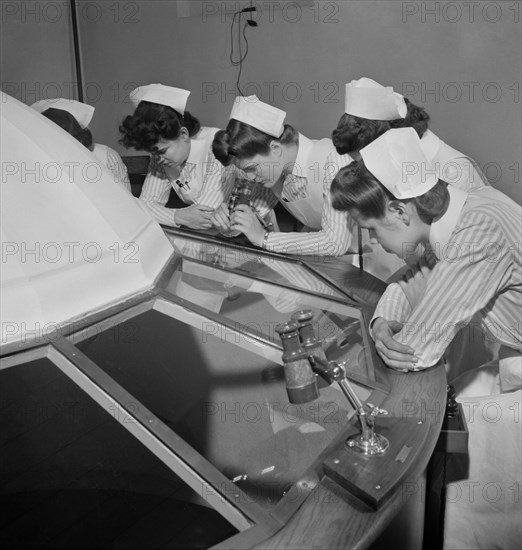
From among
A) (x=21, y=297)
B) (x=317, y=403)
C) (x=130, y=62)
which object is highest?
(x=21, y=297)

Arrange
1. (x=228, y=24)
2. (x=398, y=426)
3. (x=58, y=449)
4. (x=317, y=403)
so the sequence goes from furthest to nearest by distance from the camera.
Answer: (x=228, y=24) → (x=58, y=449) → (x=317, y=403) → (x=398, y=426)

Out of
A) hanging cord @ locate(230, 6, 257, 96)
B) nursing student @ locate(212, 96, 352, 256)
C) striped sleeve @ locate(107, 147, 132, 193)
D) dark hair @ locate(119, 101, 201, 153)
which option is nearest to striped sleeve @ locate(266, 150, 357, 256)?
nursing student @ locate(212, 96, 352, 256)

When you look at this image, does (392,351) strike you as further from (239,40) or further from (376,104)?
(239,40)

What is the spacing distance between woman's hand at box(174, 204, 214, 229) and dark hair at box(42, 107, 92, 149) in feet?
2.32

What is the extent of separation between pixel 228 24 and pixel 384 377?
516cm

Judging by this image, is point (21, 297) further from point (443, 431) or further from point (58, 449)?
point (443, 431)

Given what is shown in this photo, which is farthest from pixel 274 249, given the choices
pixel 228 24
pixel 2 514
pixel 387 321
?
pixel 228 24

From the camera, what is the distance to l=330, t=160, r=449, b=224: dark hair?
1789 mm

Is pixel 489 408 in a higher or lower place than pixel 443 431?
lower

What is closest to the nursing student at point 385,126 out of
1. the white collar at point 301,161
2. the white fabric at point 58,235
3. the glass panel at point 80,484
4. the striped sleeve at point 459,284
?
the white collar at point 301,161

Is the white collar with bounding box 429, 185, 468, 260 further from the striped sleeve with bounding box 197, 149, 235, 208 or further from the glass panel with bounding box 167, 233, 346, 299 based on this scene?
the striped sleeve with bounding box 197, 149, 235, 208

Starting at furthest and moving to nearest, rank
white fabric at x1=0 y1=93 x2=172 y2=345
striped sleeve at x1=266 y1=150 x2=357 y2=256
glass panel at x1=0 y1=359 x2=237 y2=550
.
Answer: striped sleeve at x1=266 y1=150 x2=357 y2=256, white fabric at x1=0 y1=93 x2=172 y2=345, glass panel at x1=0 y1=359 x2=237 y2=550

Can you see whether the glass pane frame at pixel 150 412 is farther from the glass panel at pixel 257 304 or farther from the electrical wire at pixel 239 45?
A: the electrical wire at pixel 239 45

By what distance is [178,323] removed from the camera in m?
1.72
